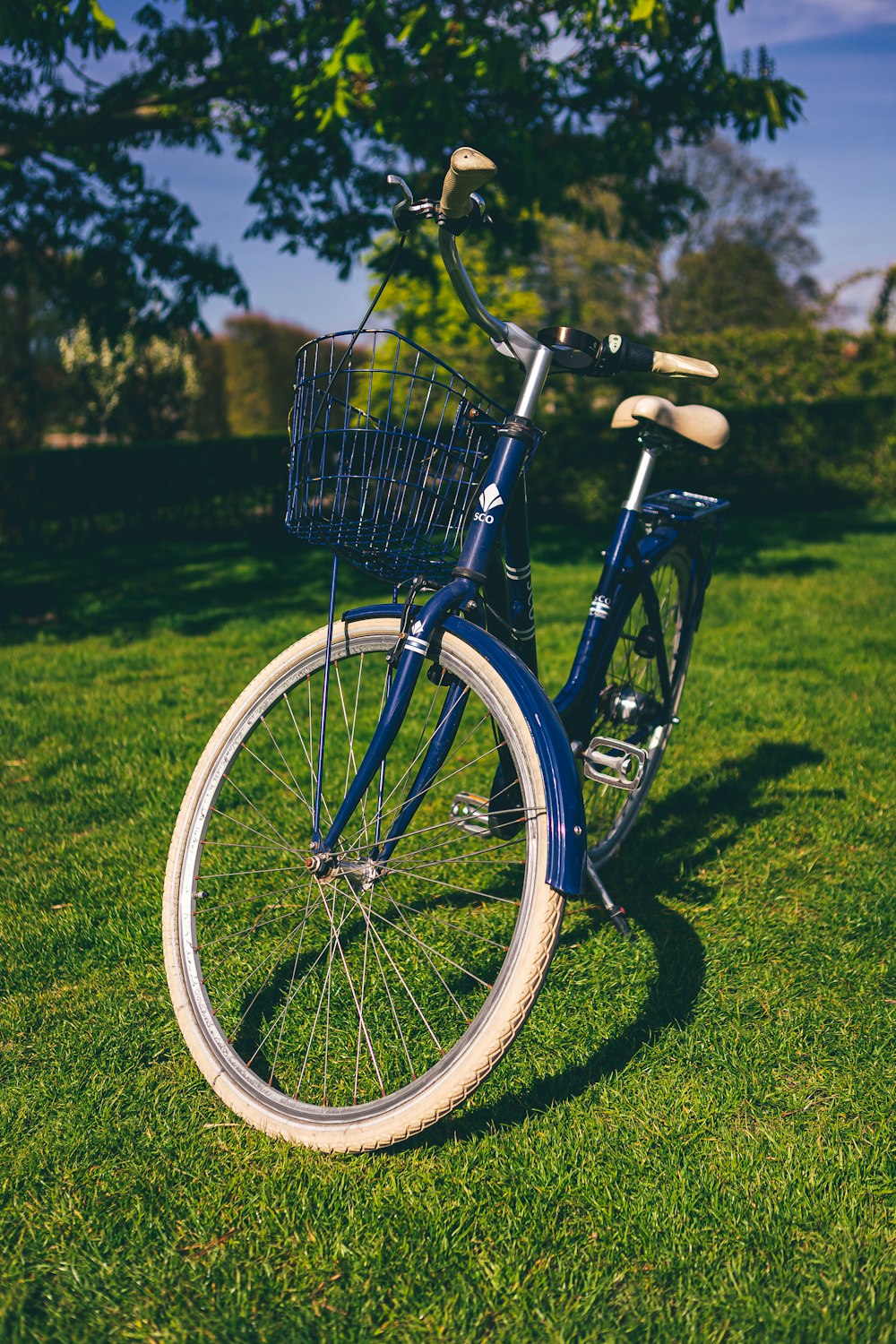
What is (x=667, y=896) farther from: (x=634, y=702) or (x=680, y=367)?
(x=680, y=367)

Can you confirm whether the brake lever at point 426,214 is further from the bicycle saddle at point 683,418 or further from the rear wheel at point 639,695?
the rear wheel at point 639,695

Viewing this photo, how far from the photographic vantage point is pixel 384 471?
7.11 feet

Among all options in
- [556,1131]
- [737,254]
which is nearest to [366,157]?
[556,1131]

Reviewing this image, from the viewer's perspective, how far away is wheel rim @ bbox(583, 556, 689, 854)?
123 inches

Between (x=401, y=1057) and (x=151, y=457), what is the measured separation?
12464 mm

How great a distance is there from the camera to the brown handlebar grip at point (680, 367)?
8.71ft

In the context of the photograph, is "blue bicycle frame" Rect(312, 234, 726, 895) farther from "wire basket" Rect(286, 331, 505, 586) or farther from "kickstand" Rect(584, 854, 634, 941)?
"kickstand" Rect(584, 854, 634, 941)

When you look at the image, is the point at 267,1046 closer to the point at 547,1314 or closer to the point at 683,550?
the point at 547,1314

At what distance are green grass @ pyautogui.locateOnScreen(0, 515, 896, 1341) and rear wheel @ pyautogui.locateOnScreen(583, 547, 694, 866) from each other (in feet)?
0.54

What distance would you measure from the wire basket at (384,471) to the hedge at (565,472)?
9.87m

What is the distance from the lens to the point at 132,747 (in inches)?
189

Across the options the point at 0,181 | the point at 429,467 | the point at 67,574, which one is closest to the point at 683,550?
the point at 429,467

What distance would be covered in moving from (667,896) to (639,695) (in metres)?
0.66

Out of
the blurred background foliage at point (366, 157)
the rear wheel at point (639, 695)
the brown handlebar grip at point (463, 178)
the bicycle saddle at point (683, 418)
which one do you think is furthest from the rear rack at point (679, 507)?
the blurred background foliage at point (366, 157)
